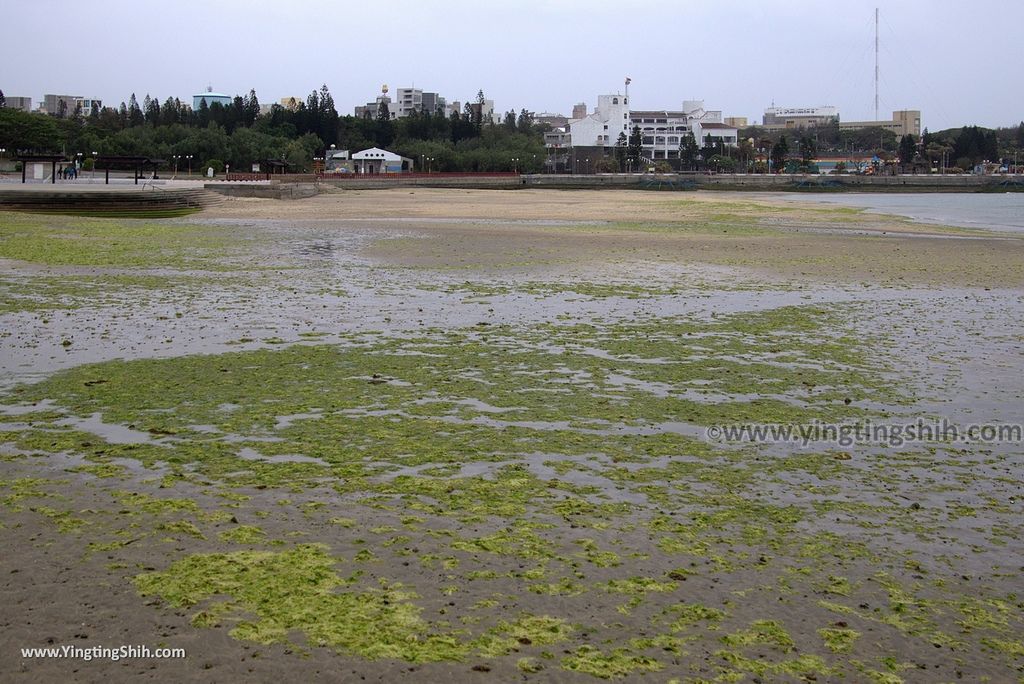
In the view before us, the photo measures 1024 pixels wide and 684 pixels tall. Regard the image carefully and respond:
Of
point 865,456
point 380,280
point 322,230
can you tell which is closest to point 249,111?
point 322,230

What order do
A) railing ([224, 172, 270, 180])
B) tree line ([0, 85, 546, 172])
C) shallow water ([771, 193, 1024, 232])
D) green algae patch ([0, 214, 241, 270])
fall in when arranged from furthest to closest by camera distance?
tree line ([0, 85, 546, 172]) → railing ([224, 172, 270, 180]) → shallow water ([771, 193, 1024, 232]) → green algae patch ([0, 214, 241, 270])

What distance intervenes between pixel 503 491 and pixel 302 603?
2145 mm

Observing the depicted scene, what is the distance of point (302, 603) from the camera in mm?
5121

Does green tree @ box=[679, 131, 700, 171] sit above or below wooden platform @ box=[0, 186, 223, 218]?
above

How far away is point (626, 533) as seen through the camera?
6.24 metres

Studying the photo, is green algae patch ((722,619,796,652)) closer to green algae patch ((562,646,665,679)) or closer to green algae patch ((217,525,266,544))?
green algae patch ((562,646,665,679))

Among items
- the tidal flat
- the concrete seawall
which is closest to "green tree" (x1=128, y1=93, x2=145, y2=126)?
the concrete seawall

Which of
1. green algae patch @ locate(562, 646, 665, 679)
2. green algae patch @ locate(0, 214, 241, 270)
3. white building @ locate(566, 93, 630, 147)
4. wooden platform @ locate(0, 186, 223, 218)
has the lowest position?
green algae patch @ locate(562, 646, 665, 679)

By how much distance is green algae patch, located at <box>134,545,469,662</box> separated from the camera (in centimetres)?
472

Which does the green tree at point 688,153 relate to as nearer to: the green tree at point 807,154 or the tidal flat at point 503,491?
the green tree at point 807,154

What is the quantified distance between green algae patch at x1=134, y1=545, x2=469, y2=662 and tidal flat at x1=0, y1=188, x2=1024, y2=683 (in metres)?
0.02

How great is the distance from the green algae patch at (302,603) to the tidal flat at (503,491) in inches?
0.8

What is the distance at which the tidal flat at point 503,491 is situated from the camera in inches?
188

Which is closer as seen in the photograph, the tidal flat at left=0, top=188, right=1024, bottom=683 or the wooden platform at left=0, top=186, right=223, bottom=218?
the tidal flat at left=0, top=188, right=1024, bottom=683
